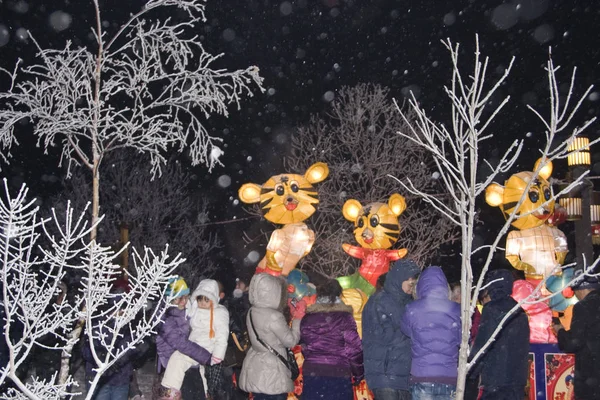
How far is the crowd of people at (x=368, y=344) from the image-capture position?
5367 mm

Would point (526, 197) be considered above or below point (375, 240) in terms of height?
above

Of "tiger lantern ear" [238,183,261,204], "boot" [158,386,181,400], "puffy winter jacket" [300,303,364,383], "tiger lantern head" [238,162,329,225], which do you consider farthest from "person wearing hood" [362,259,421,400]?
"tiger lantern ear" [238,183,261,204]

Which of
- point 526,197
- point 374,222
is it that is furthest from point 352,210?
point 526,197

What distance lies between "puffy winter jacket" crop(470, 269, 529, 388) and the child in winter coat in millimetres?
2603

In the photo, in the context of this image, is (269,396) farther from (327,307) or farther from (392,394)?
(392,394)

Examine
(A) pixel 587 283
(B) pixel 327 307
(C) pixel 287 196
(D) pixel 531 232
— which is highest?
(C) pixel 287 196

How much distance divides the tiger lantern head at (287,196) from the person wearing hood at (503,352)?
4.07 m

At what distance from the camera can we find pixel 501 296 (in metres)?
5.73

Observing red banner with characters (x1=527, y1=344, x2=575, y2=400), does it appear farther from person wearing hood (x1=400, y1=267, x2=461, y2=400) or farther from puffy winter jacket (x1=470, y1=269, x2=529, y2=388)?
person wearing hood (x1=400, y1=267, x2=461, y2=400)

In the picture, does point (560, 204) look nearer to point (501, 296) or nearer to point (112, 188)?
point (501, 296)

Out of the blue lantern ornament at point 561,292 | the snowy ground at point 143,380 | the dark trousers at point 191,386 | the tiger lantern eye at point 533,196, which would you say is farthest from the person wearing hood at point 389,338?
the snowy ground at point 143,380

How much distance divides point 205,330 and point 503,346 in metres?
2.95

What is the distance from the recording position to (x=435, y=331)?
5.31 m

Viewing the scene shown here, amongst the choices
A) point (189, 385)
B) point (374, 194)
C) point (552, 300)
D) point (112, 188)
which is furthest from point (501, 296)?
point (112, 188)
